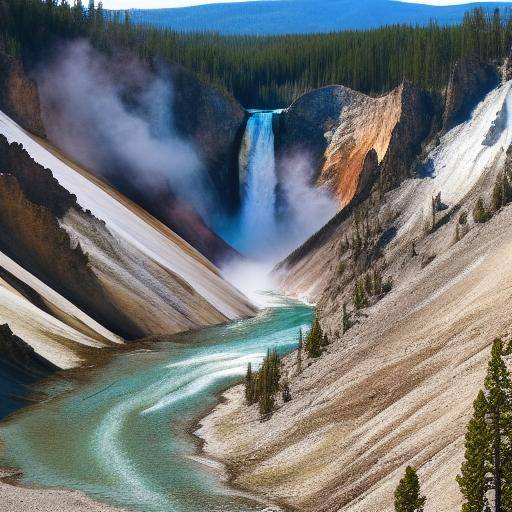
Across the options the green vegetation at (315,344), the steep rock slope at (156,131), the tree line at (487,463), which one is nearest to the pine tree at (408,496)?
the tree line at (487,463)

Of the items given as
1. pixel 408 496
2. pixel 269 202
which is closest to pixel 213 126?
pixel 269 202

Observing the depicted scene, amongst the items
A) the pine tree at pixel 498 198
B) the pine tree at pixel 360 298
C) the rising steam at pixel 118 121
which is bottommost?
the pine tree at pixel 360 298

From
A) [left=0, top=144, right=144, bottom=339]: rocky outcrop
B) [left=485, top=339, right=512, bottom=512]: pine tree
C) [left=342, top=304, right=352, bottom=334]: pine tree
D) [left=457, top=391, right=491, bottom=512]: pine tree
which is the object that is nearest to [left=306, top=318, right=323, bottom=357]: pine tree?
[left=342, top=304, right=352, bottom=334]: pine tree

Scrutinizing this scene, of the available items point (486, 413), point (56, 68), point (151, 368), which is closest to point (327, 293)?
point (151, 368)

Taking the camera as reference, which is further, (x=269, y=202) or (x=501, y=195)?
(x=269, y=202)

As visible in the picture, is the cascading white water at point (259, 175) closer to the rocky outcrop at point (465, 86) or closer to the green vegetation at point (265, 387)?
the rocky outcrop at point (465, 86)

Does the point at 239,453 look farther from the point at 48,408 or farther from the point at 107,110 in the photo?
the point at 107,110

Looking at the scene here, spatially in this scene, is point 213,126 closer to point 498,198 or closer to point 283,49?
point 283,49
